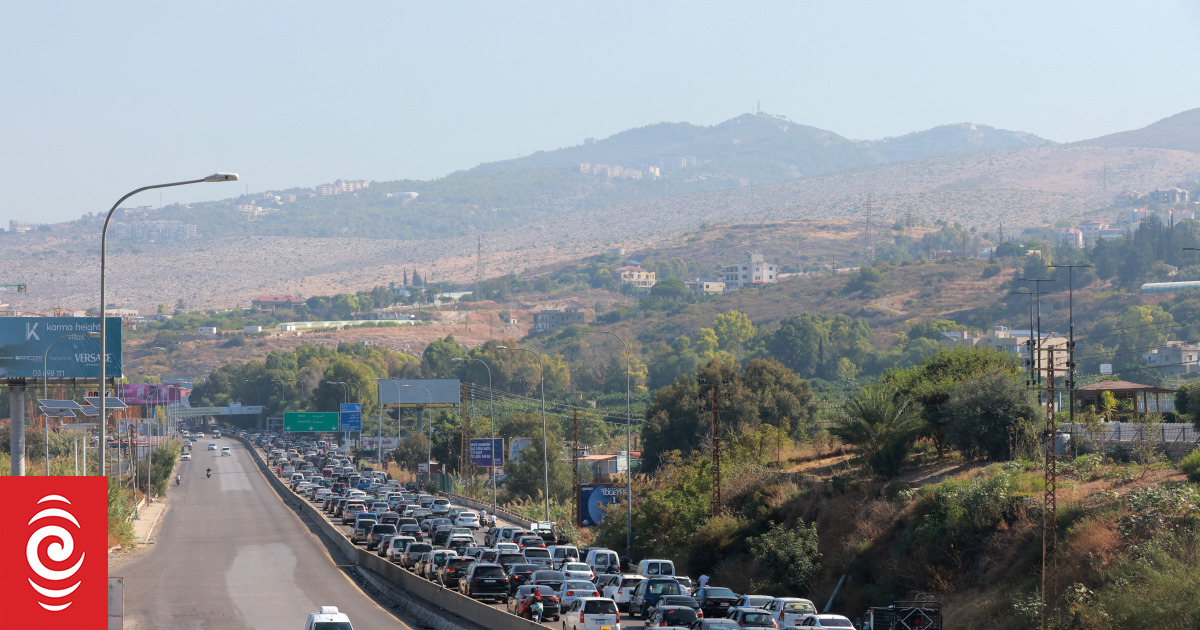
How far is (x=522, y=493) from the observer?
3900 inches

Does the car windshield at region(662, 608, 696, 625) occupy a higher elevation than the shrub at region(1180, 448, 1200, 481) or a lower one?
lower

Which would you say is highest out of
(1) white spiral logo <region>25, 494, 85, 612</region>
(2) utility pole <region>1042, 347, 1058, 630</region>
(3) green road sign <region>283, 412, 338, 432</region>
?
(1) white spiral logo <region>25, 494, 85, 612</region>

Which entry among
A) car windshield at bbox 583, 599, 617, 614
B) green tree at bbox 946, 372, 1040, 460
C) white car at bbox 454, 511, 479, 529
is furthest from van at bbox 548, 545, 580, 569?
white car at bbox 454, 511, 479, 529

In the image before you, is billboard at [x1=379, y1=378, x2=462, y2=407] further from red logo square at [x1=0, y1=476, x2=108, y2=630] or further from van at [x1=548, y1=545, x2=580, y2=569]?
red logo square at [x1=0, y1=476, x2=108, y2=630]

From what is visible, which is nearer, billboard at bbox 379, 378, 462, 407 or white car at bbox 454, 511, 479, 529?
white car at bbox 454, 511, 479, 529

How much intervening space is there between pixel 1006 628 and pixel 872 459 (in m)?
19.1

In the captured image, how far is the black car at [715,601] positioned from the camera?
33.8 m

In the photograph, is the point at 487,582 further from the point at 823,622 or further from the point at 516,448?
the point at 516,448

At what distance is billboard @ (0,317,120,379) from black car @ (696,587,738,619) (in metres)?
36.2

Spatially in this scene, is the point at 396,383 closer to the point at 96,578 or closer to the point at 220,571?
the point at 220,571

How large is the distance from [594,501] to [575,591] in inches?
1212

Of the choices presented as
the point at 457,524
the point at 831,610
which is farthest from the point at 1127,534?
the point at 457,524

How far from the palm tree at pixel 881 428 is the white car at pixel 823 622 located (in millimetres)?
20980

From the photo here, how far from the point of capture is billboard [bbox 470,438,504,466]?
8779 cm
